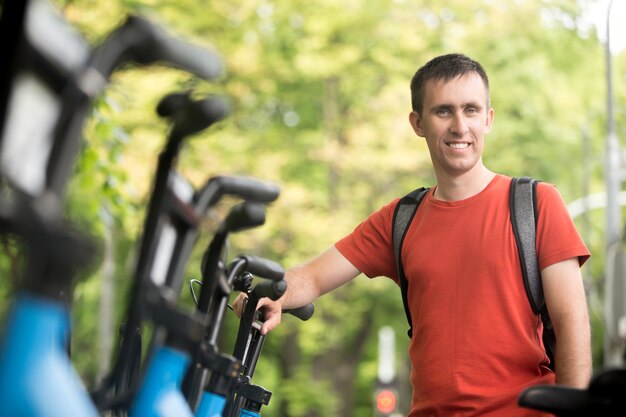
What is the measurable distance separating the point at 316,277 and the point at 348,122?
722 inches

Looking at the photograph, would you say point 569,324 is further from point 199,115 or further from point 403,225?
point 199,115

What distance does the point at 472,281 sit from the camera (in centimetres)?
354

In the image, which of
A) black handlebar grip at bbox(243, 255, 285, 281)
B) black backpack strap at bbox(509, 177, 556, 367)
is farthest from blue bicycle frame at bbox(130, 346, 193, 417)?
black backpack strap at bbox(509, 177, 556, 367)

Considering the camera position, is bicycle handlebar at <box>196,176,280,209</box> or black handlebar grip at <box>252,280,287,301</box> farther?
black handlebar grip at <box>252,280,287,301</box>

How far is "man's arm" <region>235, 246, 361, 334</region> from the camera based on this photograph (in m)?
3.98

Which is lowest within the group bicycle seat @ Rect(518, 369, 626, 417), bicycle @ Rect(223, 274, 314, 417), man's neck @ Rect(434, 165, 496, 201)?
bicycle seat @ Rect(518, 369, 626, 417)

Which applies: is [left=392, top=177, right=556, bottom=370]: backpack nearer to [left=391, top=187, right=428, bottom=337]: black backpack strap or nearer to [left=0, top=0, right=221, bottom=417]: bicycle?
[left=391, top=187, right=428, bottom=337]: black backpack strap

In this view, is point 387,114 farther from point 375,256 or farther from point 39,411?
point 39,411

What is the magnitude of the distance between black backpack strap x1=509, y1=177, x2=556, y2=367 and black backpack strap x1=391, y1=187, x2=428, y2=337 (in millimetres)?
436

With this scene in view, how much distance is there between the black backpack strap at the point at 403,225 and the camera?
12.6ft

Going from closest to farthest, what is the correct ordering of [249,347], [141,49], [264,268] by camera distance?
[141,49], [264,268], [249,347]

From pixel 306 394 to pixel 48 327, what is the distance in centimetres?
2097

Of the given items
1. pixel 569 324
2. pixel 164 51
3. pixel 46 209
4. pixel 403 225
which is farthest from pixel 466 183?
pixel 46 209

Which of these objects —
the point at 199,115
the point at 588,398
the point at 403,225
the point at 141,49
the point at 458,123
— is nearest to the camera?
the point at 141,49
